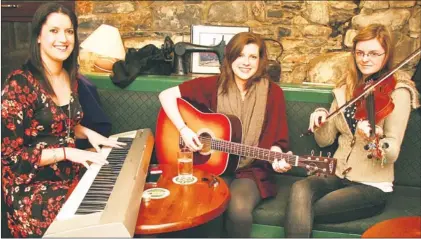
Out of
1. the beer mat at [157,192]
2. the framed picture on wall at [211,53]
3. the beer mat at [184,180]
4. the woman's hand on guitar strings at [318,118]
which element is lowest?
the beer mat at [157,192]

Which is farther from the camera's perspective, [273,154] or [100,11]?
[100,11]

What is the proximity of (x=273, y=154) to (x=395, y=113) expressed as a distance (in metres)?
0.61

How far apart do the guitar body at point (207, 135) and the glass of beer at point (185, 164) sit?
0.21m

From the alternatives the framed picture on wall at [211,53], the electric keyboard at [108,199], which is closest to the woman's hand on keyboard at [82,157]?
the electric keyboard at [108,199]

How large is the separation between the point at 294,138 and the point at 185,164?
0.88m

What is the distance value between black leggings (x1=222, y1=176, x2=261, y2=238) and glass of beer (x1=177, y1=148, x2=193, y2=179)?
0.83 ft

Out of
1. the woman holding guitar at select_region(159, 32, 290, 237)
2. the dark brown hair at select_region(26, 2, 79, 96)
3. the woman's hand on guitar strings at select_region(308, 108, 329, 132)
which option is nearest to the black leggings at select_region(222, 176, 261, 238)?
the woman holding guitar at select_region(159, 32, 290, 237)

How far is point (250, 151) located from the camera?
218 centimetres

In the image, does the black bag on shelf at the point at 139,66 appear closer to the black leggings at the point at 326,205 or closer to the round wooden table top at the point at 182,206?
the round wooden table top at the point at 182,206

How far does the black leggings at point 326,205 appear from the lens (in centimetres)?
205

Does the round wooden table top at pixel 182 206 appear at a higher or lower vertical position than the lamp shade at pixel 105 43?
lower

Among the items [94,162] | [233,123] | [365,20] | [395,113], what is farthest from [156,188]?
[365,20]

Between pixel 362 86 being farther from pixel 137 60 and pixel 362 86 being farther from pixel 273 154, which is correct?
pixel 137 60

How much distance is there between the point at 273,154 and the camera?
211cm
